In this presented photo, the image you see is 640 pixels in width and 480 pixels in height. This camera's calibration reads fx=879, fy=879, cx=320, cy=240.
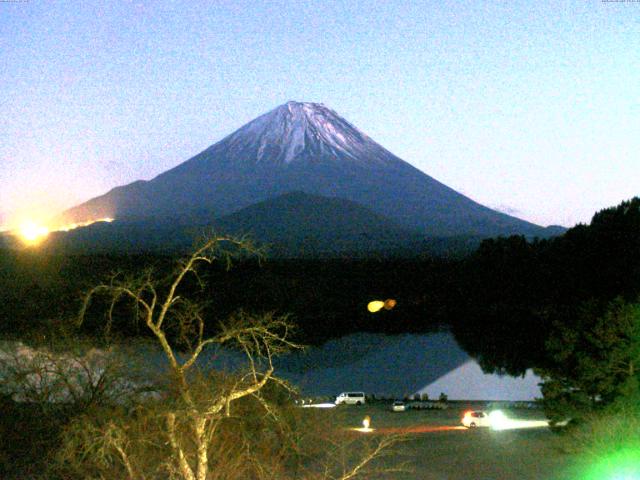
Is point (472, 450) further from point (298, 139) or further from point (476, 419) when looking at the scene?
point (298, 139)

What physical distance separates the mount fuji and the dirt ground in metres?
130

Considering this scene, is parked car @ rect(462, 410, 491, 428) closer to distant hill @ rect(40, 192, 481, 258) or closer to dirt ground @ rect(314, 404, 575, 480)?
dirt ground @ rect(314, 404, 575, 480)

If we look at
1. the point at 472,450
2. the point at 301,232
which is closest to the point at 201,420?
the point at 472,450

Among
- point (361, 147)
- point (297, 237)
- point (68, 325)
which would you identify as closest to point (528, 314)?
point (68, 325)

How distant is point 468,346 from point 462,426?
28138 mm

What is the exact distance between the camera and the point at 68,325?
16.4 m

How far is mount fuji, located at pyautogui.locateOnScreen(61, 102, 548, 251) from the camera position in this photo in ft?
515

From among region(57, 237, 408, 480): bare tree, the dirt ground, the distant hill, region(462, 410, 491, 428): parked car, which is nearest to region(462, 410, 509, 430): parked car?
region(462, 410, 491, 428): parked car

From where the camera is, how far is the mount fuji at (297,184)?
157 m

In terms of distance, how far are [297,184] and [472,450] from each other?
15300cm

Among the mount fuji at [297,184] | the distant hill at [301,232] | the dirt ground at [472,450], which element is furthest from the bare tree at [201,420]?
the mount fuji at [297,184]

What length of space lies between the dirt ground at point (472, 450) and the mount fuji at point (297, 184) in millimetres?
129841

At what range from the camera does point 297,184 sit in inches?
6693

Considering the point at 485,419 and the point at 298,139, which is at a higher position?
the point at 298,139
